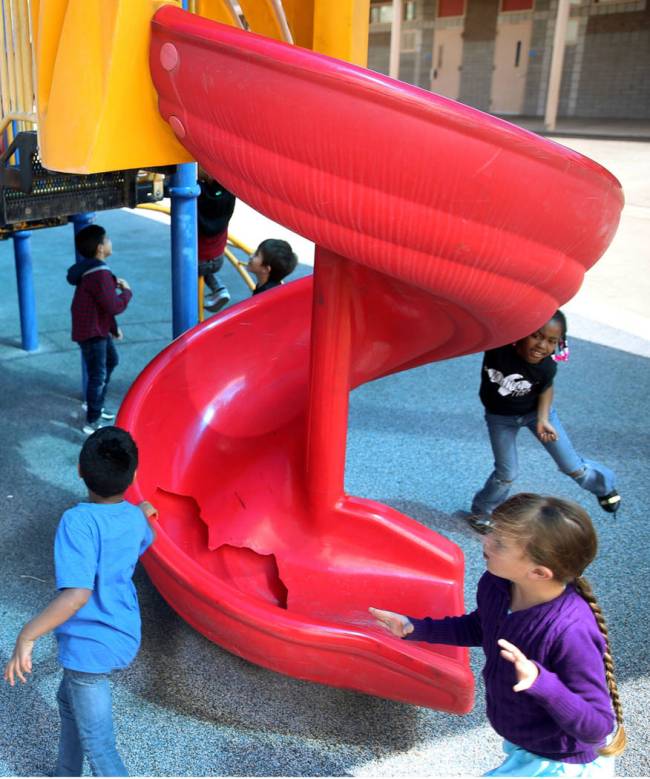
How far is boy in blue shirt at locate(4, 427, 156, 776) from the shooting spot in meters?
1.67

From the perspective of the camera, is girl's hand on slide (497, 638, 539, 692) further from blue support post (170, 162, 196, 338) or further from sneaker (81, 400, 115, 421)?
sneaker (81, 400, 115, 421)

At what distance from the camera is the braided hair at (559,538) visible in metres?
1.47

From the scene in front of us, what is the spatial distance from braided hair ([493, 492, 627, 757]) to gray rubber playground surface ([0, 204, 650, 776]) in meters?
0.84

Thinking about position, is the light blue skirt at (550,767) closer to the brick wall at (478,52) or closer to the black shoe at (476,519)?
the black shoe at (476,519)

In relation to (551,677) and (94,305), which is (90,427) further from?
(551,677)

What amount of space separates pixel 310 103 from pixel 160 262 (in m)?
6.37

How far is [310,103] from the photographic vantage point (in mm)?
1664

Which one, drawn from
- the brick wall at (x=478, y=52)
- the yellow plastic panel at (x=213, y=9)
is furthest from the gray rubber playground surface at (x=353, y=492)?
the brick wall at (x=478, y=52)

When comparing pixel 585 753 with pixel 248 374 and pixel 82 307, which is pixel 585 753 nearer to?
pixel 248 374

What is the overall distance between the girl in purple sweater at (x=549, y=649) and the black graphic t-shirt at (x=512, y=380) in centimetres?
157

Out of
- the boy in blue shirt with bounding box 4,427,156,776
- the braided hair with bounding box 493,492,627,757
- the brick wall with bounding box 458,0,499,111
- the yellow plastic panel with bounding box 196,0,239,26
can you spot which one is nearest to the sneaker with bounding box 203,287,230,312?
the yellow plastic panel with bounding box 196,0,239,26

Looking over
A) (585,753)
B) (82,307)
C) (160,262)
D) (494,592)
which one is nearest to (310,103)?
(494,592)

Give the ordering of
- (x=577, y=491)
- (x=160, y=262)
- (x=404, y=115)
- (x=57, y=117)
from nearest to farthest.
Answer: (x=404, y=115) < (x=57, y=117) < (x=577, y=491) < (x=160, y=262)

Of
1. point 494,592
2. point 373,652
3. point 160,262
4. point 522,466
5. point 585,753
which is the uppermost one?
Result: point 494,592
